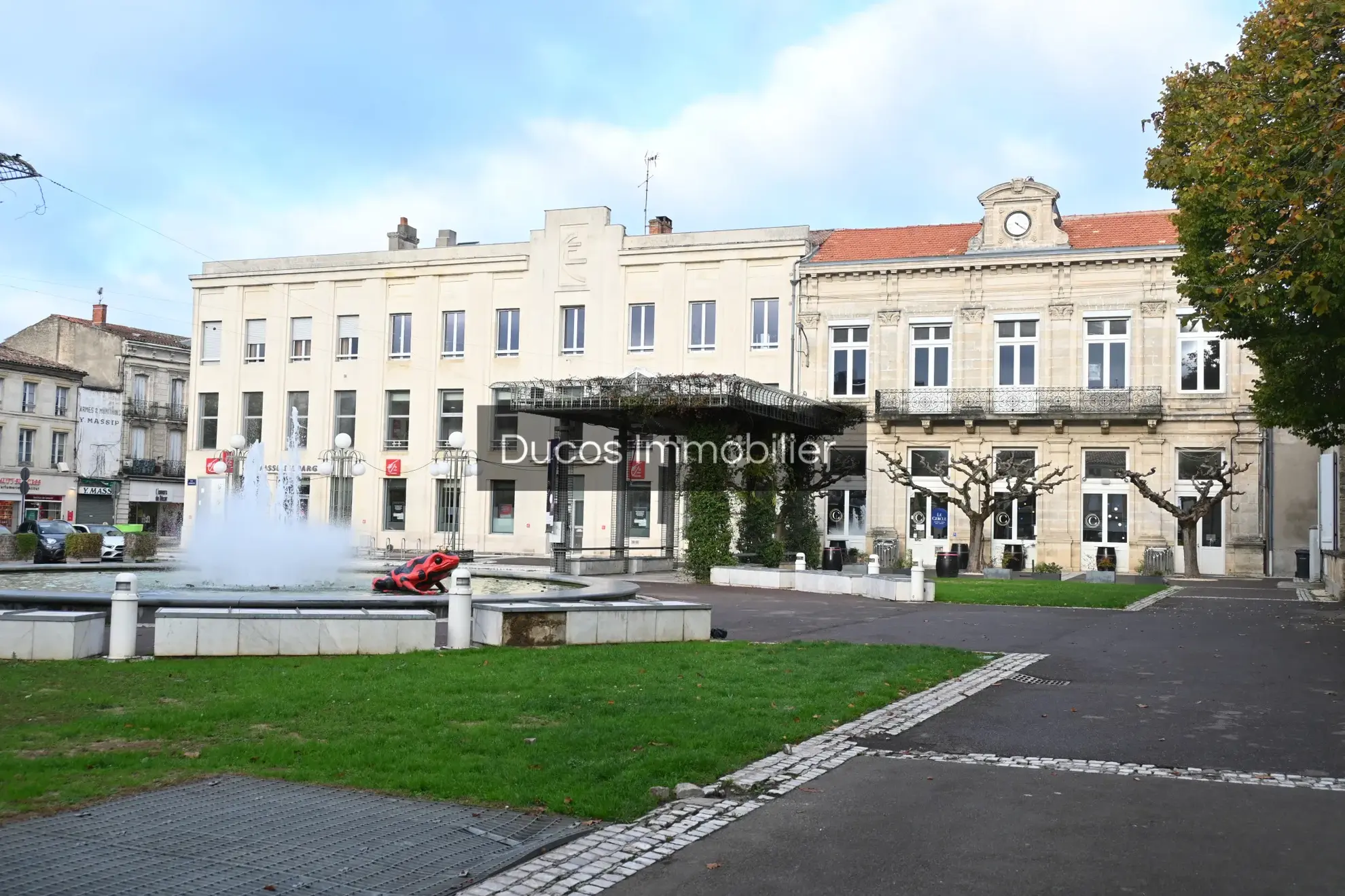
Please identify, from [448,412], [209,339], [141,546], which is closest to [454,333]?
[448,412]

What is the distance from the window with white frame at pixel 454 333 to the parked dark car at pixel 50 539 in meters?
16.5

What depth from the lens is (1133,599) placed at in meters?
24.2

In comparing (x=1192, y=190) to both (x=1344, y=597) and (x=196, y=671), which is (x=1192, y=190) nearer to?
(x=1344, y=597)

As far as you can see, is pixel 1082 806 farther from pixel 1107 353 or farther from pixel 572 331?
pixel 572 331

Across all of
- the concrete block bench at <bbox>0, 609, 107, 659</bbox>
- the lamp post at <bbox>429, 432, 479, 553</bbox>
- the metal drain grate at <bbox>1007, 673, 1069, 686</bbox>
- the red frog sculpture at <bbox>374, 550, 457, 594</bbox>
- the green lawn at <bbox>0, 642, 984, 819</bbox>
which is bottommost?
the metal drain grate at <bbox>1007, 673, 1069, 686</bbox>

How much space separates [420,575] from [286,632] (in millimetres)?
5064

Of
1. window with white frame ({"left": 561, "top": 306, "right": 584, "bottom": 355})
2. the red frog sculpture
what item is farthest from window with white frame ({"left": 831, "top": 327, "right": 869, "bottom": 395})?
the red frog sculpture

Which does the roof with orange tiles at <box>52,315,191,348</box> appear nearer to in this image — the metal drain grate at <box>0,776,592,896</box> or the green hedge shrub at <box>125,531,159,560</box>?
the green hedge shrub at <box>125,531,159,560</box>

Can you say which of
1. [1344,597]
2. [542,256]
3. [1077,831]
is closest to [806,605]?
[1344,597]

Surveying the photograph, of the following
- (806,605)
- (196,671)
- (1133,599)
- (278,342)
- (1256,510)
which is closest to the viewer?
(196,671)

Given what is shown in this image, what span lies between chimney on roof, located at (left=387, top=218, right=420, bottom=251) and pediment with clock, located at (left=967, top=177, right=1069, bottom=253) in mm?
25446

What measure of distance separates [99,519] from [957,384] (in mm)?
47076

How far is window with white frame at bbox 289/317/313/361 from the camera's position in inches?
2000

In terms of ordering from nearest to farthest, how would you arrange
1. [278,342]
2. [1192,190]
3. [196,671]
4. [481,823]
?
[481,823]
[196,671]
[1192,190]
[278,342]
